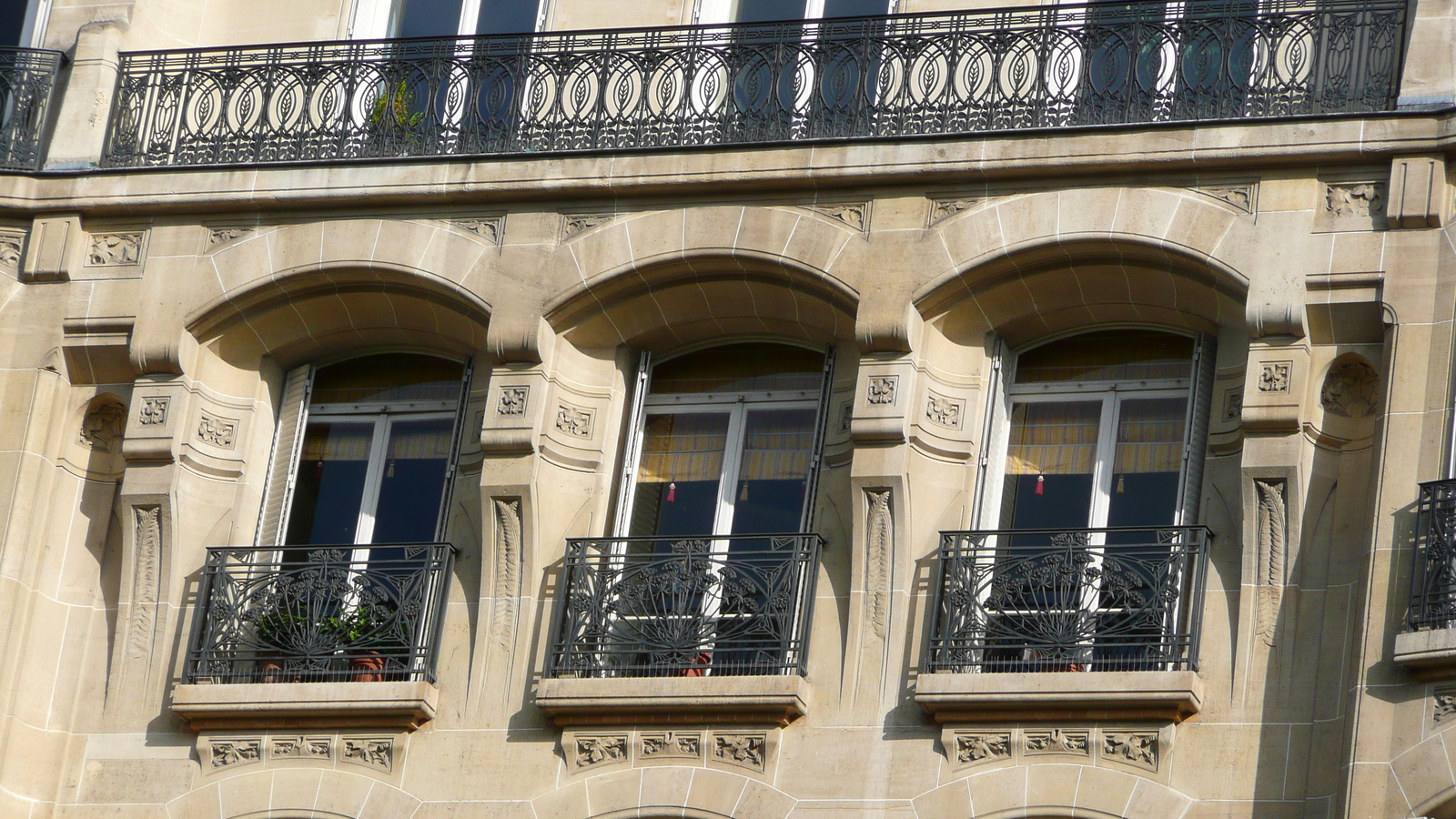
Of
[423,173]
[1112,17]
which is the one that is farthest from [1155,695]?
[423,173]

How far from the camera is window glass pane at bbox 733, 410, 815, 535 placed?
15180 mm

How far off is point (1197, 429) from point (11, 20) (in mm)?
8156

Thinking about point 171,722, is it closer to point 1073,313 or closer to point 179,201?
point 179,201

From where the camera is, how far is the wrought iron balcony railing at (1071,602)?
45.8ft

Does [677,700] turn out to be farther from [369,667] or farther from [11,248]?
[11,248]

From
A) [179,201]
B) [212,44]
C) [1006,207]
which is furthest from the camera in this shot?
[212,44]

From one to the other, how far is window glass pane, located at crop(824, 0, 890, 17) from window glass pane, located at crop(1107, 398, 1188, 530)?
2916mm

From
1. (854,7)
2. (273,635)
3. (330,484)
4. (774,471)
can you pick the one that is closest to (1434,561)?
(774,471)

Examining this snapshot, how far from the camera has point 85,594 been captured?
1573 cm

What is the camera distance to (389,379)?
53.8ft

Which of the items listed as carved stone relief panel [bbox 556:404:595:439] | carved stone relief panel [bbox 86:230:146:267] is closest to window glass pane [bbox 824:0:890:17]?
carved stone relief panel [bbox 556:404:595:439]

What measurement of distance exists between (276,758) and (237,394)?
7.98 feet

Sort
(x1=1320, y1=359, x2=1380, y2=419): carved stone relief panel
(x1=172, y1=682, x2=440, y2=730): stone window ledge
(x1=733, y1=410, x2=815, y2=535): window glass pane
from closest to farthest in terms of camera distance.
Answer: (x1=1320, y1=359, x2=1380, y2=419): carved stone relief panel
(x1=172, y1=682, x2=440, y2=730): stone window ledge
(x1=733, y1=410, x2=815, y2=535): window glass pane

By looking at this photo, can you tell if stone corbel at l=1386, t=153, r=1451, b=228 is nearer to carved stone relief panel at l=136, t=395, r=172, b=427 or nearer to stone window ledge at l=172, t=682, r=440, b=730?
stone window ledge at l=172, t=682, r=440, b=730
